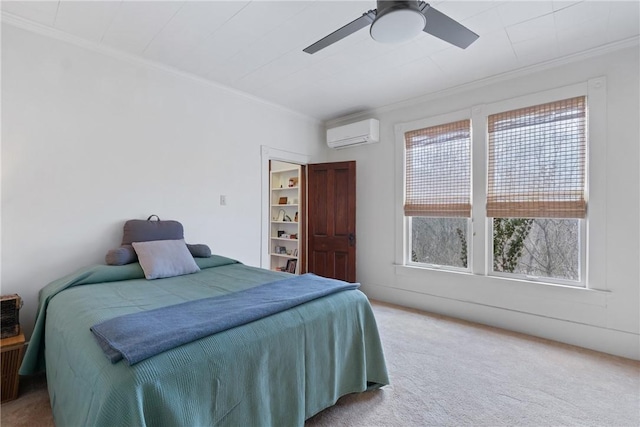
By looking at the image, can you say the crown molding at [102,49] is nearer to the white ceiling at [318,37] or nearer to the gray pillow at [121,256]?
the white ceiling at [318,37]

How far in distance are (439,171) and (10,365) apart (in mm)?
4274

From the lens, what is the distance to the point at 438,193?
3.82 meters

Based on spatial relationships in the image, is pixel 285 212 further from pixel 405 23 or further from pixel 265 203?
pixel 405 23

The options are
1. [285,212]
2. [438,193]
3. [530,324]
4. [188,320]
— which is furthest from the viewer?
[285,212]

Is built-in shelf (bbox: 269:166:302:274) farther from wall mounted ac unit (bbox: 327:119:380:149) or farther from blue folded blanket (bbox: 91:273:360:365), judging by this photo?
blue folded blanket (bbox: 91:273:360:365)

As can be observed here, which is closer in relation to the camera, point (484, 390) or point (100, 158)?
point (484, 390)

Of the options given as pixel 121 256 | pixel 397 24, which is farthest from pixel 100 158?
pixel 397 24

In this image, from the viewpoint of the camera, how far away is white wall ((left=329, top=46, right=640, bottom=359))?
265 centimetres

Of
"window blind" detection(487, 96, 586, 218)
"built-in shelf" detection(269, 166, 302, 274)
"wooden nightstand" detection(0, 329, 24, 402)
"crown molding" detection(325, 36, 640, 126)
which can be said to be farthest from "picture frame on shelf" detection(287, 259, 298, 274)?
"wooden nightstand" detection(0, 329, 24, 402)

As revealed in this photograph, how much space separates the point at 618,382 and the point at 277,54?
3857 millimetres

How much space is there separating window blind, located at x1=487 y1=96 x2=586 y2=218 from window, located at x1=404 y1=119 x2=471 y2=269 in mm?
309

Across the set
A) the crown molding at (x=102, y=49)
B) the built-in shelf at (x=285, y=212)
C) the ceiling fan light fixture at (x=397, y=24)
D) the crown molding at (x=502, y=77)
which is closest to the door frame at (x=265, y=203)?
the crown molding at (x=102, y=49)

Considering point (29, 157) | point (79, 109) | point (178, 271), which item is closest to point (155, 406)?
point (178, 271)

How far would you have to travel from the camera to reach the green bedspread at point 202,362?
1.14 metres
